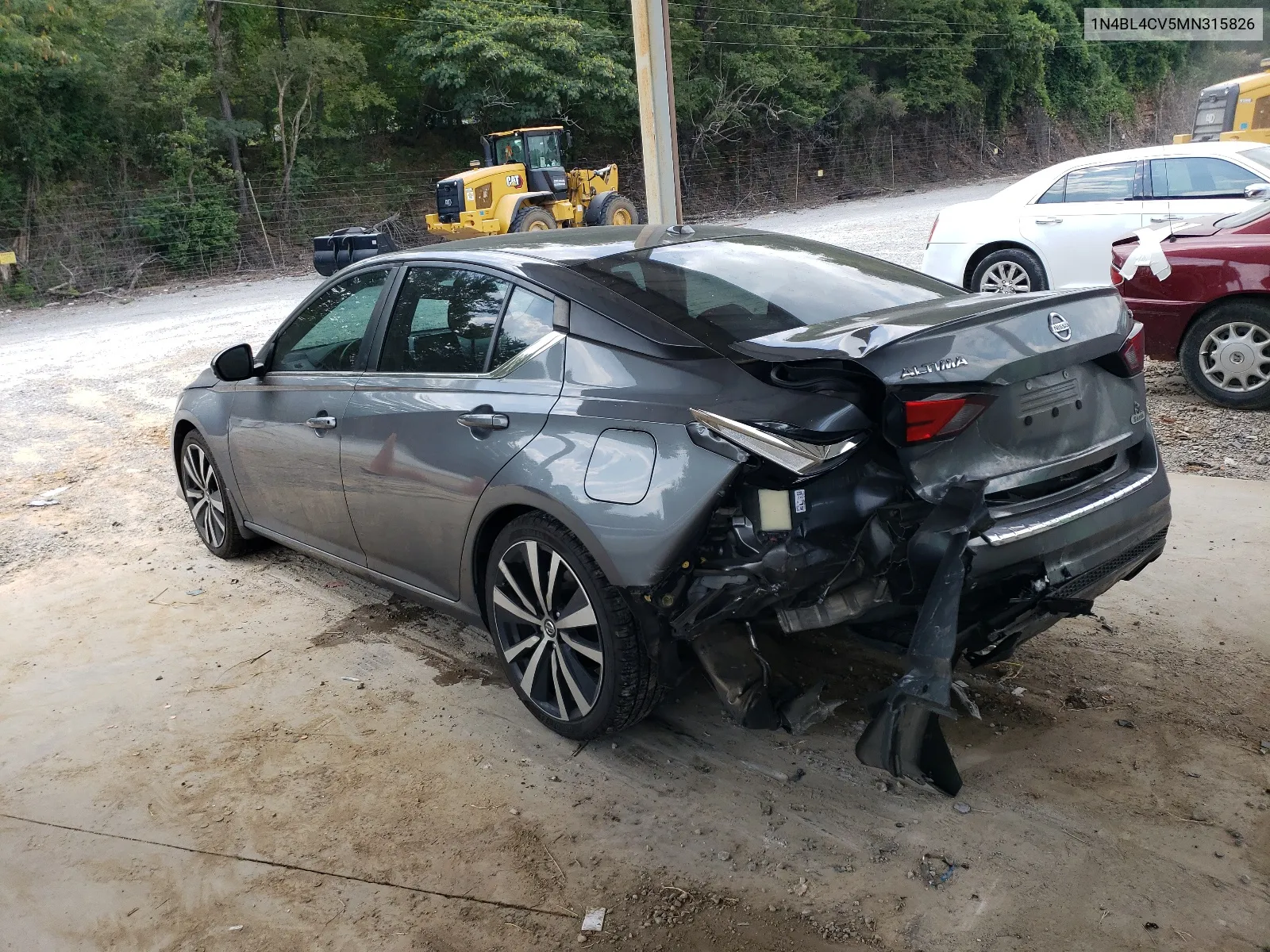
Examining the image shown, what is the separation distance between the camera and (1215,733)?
335 centimetres

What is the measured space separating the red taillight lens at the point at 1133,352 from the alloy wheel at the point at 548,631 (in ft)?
6.05

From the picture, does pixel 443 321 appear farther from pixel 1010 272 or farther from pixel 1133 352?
pixel 1010 272

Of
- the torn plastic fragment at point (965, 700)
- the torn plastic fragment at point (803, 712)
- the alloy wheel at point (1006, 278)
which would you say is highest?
the alloy wheel at point (1006, 278)

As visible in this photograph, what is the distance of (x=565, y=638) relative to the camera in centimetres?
343

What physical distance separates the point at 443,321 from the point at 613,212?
848 inches

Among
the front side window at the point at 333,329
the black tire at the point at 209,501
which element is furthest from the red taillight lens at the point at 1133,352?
the black tire at the point at 209,501

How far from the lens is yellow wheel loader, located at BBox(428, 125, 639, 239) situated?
74.4 feet

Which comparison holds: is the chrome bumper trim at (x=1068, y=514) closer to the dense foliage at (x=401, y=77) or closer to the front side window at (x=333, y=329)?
the front side window at (x=333, y=329)

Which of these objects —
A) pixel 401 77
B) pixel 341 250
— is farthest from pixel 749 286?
pixel 401 77

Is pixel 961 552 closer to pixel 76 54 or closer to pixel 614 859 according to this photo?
pixel 614 859

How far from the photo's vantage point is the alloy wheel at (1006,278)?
9.62 m

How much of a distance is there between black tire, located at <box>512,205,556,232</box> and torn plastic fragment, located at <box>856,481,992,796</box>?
20557mm

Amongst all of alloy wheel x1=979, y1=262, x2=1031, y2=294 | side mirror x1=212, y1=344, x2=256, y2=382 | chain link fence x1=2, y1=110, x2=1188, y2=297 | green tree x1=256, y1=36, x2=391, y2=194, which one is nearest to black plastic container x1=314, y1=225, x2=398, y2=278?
chain link fence x1=2, y1=110, x2=1188, y2=297

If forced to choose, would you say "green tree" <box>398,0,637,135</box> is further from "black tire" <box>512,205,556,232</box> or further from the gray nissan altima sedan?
the gray nissan altima sedan
